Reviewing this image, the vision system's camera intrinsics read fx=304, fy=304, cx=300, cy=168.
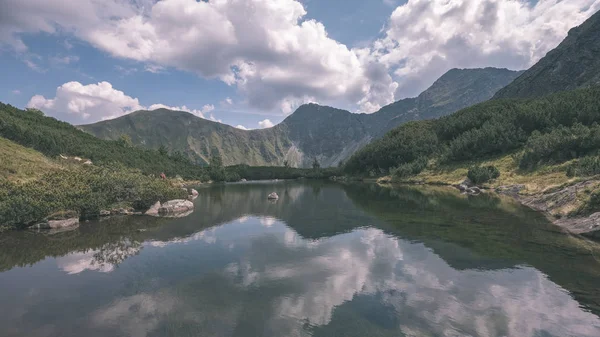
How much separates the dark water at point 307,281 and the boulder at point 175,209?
1559cm

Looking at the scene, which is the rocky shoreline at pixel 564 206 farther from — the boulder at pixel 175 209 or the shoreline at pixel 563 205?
the boulder at pixel 175 209

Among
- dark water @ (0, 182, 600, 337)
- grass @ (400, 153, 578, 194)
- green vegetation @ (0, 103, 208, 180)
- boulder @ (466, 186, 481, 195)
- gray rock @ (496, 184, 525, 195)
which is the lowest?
dark water @ (0, 182, 600, 337)

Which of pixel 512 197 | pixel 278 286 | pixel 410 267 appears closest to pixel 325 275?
pixel 278 286

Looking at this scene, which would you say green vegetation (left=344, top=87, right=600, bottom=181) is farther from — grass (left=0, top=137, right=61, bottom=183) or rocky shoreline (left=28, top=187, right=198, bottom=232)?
grass (left=0, top=137, right=61, bottom=183)

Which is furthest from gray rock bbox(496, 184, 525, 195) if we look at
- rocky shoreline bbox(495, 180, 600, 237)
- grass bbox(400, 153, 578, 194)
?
rocky shoreline bbox(495, 180, 600, 237)

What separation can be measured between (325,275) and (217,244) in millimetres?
18166

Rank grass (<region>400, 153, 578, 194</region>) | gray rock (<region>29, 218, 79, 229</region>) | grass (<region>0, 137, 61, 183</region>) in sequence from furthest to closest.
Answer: grass (<region>400, 153, 578, 194</region>) < grass (<region>0, 137, 61, 183</region>) < gray rock (<region>29, 218, 79, 229</region>)

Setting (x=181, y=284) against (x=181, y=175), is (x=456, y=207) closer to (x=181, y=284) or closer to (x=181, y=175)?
(x=181, y=284)

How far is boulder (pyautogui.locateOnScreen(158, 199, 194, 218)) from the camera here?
6416cm

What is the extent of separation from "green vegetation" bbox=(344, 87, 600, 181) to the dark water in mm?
56619

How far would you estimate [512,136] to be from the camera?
404 ft

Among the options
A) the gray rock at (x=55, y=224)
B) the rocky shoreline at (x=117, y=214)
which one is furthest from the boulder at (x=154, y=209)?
the gray rock at (x=55, y=224)

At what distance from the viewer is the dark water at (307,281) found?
19.2 metres

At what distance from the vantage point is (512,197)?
7344cm
